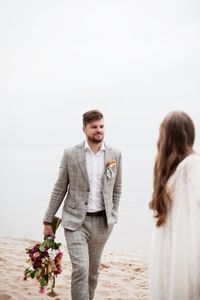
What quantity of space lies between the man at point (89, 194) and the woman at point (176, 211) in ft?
4.27

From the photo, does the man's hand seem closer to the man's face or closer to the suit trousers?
the suit trousers

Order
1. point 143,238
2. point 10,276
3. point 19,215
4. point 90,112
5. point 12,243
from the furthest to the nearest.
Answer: point 19,215
point 143,238
point 12,243
point 10,276
point 90,112

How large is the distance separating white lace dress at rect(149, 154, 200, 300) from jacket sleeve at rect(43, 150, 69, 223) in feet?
5.49

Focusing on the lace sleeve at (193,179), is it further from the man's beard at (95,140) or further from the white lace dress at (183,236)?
the man's beard at (95,140)

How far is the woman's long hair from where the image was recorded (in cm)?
300

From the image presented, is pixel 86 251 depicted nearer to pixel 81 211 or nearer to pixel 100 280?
pixel 81 211

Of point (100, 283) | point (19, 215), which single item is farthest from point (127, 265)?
point (19, 215)

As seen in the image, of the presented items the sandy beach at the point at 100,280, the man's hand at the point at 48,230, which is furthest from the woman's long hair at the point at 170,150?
the sandy beach at the point at 100,280

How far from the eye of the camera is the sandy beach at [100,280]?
5.45 m

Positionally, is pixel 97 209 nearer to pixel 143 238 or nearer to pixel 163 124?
pixel 163 124

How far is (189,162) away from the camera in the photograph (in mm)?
2908

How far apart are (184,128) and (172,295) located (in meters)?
1.31

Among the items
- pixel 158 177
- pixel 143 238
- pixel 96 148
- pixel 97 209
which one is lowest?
pixel 143 238

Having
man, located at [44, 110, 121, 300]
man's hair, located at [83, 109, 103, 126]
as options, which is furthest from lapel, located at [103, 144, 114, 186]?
man's hair, located at [83, 109, 103, 126]
